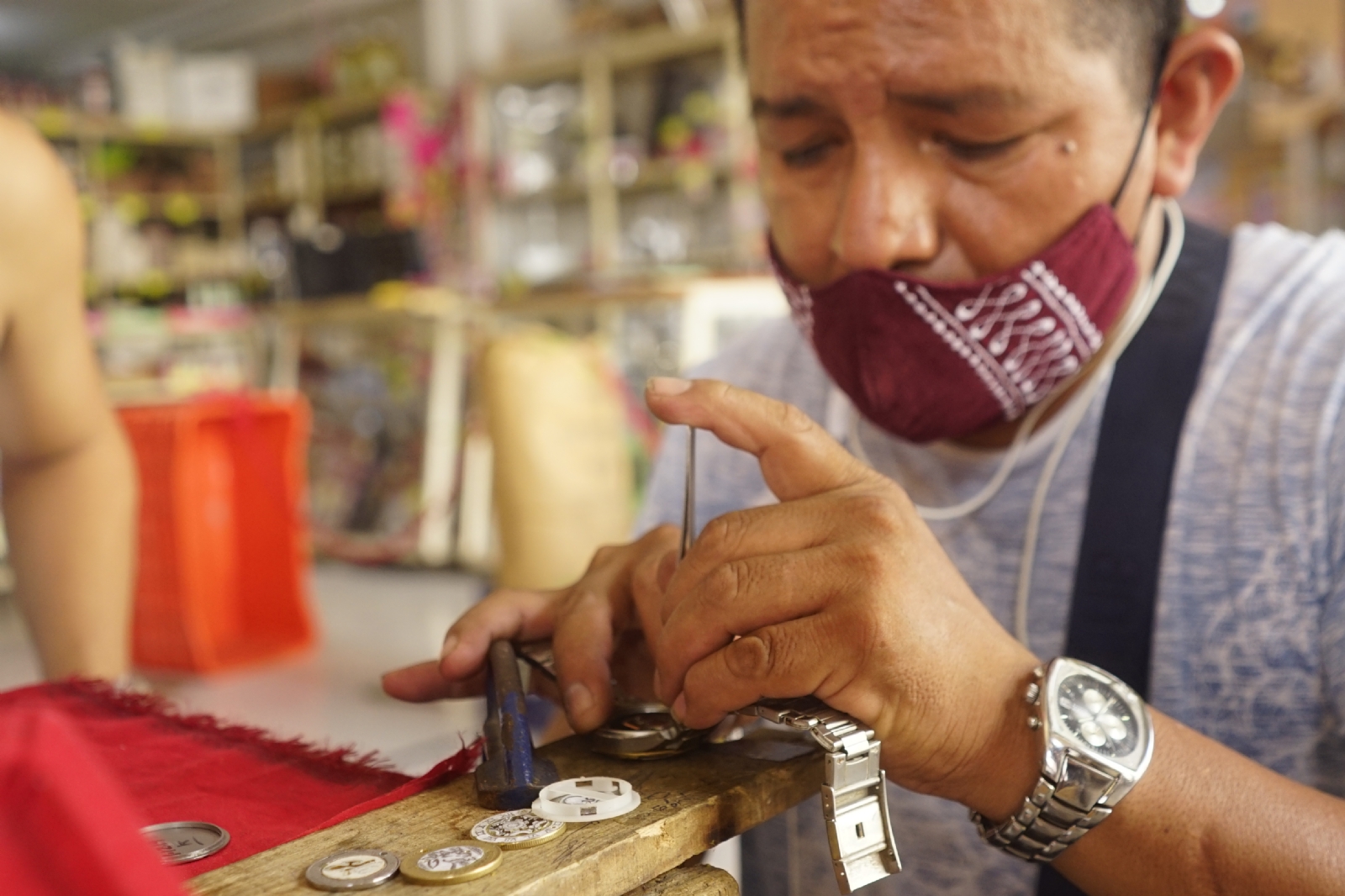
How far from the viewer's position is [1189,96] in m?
0.93

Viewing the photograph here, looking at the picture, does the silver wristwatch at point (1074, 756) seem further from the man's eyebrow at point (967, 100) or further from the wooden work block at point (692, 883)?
the man's eyebrow at point (967, 100)

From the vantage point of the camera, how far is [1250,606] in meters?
0.88

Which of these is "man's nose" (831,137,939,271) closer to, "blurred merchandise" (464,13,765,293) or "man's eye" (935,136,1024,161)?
"man's eye" (935,136,1024,161)

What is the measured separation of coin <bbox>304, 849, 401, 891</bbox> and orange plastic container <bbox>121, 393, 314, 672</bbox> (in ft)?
10.1

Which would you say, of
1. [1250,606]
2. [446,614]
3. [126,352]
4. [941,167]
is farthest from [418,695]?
[126,352]

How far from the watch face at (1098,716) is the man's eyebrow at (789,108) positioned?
0.47 meters

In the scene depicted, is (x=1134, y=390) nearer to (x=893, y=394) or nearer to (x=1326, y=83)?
(x=893, y=394)

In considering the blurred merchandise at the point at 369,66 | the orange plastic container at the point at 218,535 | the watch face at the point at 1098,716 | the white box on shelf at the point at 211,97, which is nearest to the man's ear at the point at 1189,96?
the watch face at the point at 1098,716

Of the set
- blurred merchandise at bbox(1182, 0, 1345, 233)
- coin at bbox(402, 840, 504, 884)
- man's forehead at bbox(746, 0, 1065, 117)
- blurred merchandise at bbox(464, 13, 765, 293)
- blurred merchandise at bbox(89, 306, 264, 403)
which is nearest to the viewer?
coin at bbox(402, 840, 504, 884)

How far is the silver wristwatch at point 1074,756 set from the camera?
60 centimetres

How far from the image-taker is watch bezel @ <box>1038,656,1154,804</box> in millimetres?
595

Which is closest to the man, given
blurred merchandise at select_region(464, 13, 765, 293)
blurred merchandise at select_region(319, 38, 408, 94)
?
blurred merchandise at select_region(464, 13, 765, 293)

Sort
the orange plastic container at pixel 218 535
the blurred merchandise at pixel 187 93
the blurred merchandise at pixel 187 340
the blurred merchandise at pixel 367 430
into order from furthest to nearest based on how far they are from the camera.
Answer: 1. the blurred merchandise at pixel 187 93
2. the blurred merchandise at pixel 187 340
3. the blurred merchandise at pixel 367 430
4. the orange plastic container at pixel 218 535

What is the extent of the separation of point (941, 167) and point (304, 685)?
2858 mm
